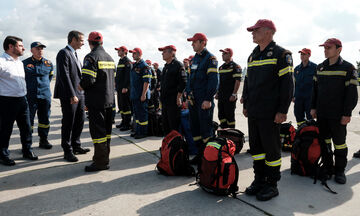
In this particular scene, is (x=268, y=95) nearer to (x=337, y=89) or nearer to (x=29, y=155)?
(x=337, y=89)

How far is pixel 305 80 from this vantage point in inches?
230

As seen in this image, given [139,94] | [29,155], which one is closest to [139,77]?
[139,94]

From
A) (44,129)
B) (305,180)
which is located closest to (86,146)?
(44,129)

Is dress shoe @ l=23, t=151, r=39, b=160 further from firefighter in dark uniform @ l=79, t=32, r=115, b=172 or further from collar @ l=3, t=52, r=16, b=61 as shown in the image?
collar @ l=3, t=52, r=16, b=61

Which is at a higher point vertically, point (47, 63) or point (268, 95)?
point (47, 63)

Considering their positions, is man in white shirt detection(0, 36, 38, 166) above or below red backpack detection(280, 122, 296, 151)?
above

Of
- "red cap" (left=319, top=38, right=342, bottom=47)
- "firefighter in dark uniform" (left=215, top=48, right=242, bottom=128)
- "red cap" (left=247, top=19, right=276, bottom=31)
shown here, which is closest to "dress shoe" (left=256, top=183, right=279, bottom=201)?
"red cap" (left=247, top=19, right=276, bottom=31)

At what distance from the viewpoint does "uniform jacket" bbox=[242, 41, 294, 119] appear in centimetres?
289

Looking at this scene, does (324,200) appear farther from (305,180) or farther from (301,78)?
(301,78)

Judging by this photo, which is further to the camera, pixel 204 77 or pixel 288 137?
pixel 288 137

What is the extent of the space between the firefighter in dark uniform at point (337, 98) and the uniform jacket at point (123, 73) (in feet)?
15.9

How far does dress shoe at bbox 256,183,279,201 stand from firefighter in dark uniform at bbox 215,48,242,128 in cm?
275

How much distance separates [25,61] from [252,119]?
4573 mm

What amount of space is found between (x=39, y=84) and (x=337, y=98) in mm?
5391
